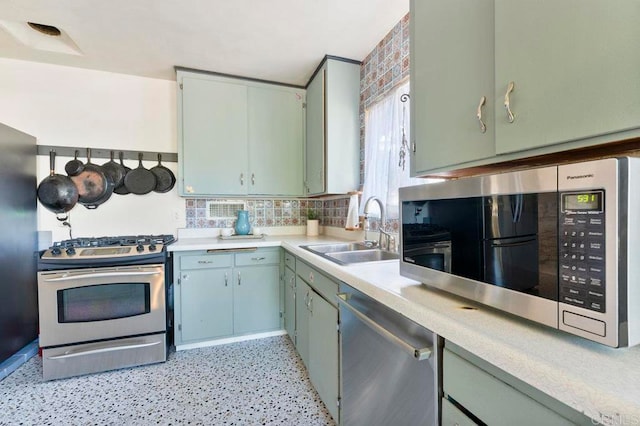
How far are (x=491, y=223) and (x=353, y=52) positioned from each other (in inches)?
79.7

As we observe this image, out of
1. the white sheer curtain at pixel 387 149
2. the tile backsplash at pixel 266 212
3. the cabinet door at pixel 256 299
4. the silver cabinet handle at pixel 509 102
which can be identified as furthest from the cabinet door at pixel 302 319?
the silver cabinet handle at pixel 509 102

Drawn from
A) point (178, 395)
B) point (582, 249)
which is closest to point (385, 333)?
point (582, 249)

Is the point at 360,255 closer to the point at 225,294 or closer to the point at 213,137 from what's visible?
the point at 225,294

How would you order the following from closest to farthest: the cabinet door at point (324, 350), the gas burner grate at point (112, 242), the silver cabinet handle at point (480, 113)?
1. the silver cabinet handle at point (480, 113)
2. the cabinet door at point (324, 350)
3. the gas burner grate at point (112, 242)

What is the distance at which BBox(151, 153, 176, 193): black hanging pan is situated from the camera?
2682mm

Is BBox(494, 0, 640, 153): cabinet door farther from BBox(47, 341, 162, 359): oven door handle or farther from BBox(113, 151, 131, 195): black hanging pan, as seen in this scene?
BBox(113, 151, 131, 195): black hanging pan

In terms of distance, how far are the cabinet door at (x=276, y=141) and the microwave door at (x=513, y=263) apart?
2238 mm

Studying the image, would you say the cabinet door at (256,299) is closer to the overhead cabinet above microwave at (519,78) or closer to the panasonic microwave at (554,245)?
the overhead cabinet above microwave at (519,78)

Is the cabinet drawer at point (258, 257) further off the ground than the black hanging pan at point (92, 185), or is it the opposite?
the black hanging pan at point (92, 185)

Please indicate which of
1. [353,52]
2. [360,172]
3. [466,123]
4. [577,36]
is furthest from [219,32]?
[577,36]

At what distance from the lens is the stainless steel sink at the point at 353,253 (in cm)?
174

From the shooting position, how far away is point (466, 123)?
0.94 m

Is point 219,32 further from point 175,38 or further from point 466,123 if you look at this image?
point 466,123

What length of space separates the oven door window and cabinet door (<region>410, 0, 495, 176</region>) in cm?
213
